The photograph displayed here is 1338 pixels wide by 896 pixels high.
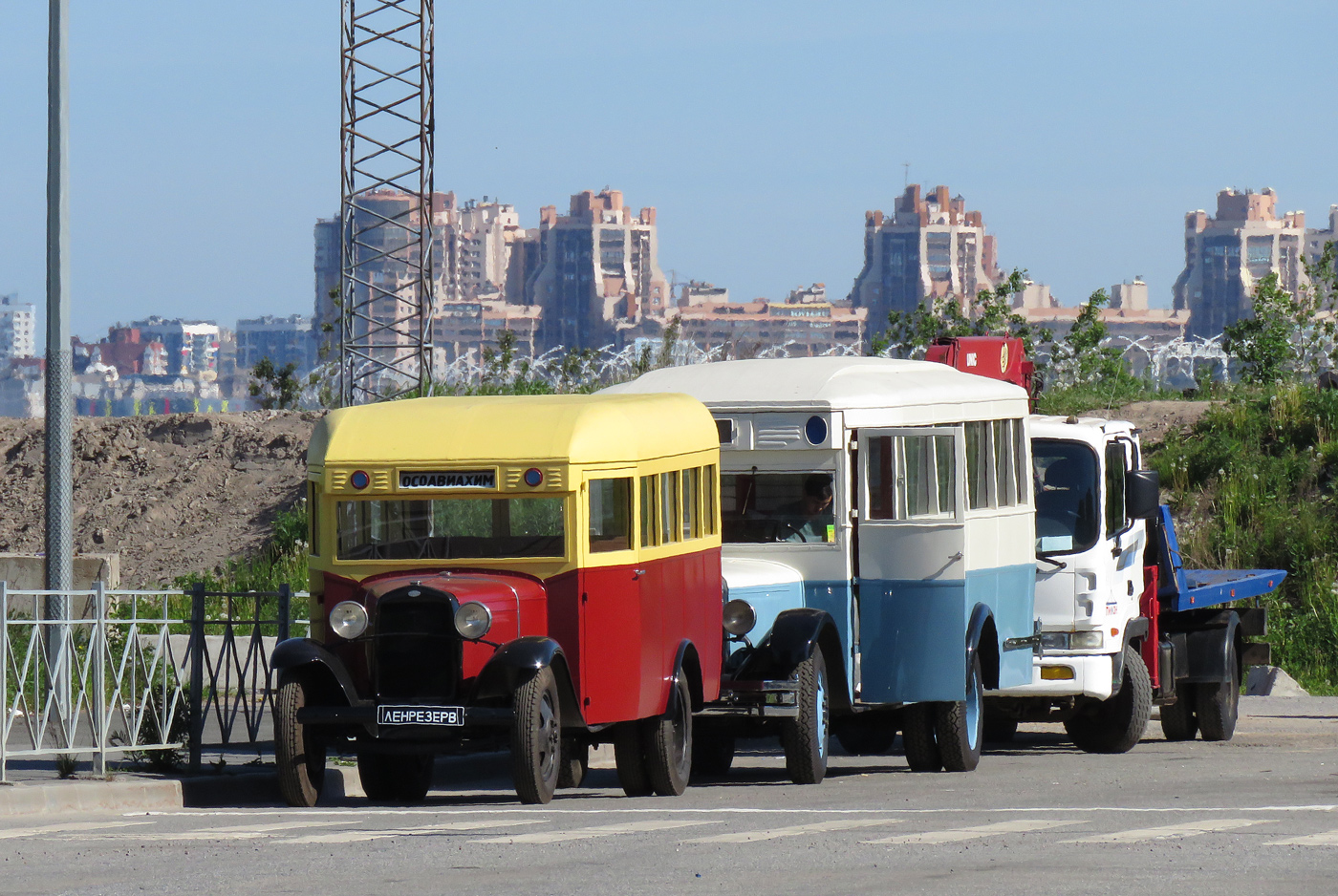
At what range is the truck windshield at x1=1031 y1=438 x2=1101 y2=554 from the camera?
16750 millimetres

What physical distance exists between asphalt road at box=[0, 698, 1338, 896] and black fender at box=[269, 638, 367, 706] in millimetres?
711

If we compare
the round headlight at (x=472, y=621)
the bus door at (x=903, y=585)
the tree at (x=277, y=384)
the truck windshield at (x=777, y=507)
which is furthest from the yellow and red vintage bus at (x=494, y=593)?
the tree at (x=277, y=384)

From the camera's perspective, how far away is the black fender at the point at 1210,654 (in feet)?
59.9

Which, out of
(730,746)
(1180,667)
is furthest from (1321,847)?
(1180,667)

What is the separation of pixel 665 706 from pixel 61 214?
575 cm

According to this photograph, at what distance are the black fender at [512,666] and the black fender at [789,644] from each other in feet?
6.45

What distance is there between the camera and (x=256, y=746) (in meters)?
14.3

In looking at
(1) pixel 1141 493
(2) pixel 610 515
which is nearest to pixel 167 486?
(1) pixel 1141 493

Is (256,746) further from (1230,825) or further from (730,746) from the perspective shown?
(1230,825)

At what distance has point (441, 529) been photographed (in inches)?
486

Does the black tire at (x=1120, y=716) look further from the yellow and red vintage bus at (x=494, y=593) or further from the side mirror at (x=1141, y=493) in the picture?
the yellow and red vintage bus at (x=494, y=593)

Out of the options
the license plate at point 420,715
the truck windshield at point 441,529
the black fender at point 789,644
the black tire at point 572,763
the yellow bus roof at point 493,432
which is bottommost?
the black tire at point 572,763

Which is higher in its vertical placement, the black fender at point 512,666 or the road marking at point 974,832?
the black fender at point 512,666

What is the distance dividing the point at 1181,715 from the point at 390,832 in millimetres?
10501
